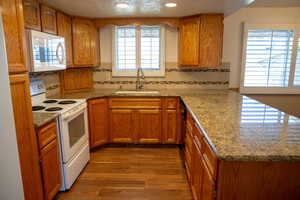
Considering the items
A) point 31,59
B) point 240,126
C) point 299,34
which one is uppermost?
point 299,34

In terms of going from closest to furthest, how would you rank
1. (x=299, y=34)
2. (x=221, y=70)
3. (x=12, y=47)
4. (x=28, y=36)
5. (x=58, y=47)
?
(x=12, y=47) < (x=28, y=36) < (x=58, y=47) < (x=299, y=34) < (x=221, y=70)

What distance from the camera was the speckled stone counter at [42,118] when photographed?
5.72 feet

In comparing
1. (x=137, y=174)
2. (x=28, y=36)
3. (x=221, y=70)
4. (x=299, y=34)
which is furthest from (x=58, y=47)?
(x=299, y=34)

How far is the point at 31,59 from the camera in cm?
203

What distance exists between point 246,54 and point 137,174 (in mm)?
2642

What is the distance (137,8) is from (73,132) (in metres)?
1.80

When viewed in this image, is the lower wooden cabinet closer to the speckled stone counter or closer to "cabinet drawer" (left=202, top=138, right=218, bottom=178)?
the speckled stone counter

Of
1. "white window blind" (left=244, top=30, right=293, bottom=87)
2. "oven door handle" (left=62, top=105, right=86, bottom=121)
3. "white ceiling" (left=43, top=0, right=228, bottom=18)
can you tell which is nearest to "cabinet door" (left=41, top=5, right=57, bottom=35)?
"white ceiling" (left=43, top=0, right=228, bottom=18)

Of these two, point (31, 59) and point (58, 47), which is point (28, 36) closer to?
point (31, 59)

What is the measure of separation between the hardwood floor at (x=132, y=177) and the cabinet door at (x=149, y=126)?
173 mm

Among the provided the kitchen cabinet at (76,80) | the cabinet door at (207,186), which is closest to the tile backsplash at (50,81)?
the kitchen cabinet at (76,80)

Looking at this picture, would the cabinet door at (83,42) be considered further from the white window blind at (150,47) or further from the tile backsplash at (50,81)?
the white window blind at (150,47)

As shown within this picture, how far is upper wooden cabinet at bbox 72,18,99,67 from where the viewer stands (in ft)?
10.3

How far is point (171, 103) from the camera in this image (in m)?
3.15
